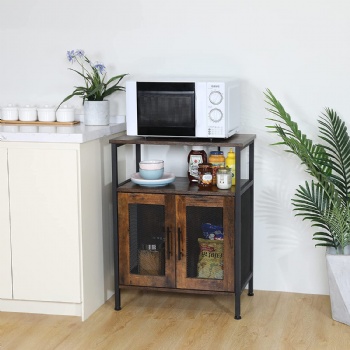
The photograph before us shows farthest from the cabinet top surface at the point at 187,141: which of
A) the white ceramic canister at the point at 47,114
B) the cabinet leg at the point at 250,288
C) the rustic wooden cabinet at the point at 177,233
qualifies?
the cabinet leg at the point at 250,288

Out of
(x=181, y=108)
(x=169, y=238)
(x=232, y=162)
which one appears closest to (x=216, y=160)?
(x=232, y=162)

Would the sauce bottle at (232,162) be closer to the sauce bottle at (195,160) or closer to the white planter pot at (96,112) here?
the sauce bottle at (195,160)

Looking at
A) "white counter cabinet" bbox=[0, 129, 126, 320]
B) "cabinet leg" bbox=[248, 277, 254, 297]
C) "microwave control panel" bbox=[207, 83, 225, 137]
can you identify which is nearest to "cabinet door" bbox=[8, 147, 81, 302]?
"white counter cabinet" bbox=[0, 129, 126, 320]

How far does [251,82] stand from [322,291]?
1.11 m

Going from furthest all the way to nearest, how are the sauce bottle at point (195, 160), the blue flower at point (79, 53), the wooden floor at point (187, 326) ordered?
the blue flower at point (79, 53), the sauce bottle at point (195, 160), the wooden floor at point (187, 326)

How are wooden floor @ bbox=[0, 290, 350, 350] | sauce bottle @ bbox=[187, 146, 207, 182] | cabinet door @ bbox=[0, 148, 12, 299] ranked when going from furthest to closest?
1. sauce bottle @ bbox=[187, 146, 207, 182]
2. cabinet door @ bbox=[0, 148, 12, 299]
3. wooden floor @ bbox=[0, 290, 350, 350]

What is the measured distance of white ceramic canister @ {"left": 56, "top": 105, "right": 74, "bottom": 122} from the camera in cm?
383

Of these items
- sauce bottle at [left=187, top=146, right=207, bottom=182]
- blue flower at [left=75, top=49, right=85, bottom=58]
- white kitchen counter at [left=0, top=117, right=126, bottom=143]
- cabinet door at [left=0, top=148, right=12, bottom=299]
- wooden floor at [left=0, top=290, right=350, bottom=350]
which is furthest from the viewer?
blue flower at [left=75, top=49, right=85, bottom=58]

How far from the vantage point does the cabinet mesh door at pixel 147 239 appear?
3586mm

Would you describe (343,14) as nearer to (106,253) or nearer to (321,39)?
(321,39)

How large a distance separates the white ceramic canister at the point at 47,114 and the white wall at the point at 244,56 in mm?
240

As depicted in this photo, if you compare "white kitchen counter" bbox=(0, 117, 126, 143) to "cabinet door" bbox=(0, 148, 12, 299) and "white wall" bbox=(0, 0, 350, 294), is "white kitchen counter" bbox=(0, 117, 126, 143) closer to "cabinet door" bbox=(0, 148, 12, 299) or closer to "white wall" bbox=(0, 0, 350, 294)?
"cabinet door" bbox=(0, 148, 12, 299)

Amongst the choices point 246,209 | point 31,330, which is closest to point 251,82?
point 246,209

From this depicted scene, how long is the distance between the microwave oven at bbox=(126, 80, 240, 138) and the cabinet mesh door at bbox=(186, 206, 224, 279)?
0.36 metres
